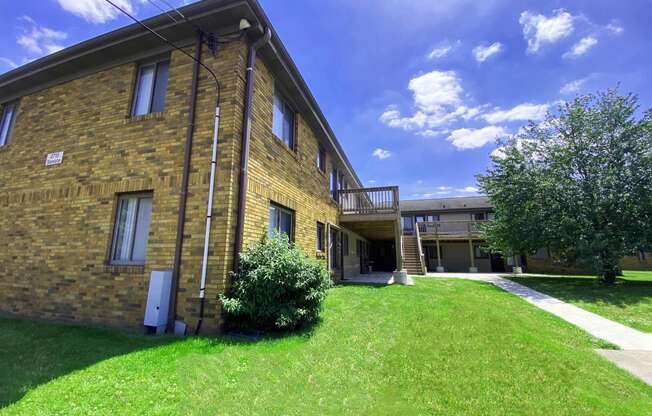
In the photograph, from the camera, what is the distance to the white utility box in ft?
15.7

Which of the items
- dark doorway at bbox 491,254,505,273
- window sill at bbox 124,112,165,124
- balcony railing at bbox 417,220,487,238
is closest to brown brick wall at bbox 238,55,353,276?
window sill at bbox 124,112,165,124

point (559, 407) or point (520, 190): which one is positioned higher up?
point (520, 190)

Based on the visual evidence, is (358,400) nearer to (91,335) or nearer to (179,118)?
(91,335)

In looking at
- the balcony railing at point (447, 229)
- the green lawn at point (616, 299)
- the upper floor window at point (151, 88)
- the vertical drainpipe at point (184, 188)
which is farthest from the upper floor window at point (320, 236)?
the balcony railing at point (447, 229)

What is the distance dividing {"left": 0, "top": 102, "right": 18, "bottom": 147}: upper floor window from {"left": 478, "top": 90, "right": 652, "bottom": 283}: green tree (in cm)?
2002

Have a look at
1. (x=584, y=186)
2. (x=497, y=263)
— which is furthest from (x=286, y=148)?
(x=497, y=263)

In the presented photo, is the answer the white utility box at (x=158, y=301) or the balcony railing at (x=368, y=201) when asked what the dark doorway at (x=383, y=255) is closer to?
the balcony railing at (x=368, y=201)

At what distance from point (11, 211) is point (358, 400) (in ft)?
30.2

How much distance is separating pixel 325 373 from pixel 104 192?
578 cm

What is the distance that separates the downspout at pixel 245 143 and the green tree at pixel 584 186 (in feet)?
46.8

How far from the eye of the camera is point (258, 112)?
6.26 metres

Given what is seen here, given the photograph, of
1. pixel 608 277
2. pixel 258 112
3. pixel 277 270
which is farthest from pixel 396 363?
pixel 608 277

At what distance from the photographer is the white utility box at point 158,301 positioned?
4789 millimetres

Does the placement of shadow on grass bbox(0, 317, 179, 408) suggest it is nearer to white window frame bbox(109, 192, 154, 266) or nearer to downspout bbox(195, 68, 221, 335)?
downspout bbox(195, 68, 221, 335)
